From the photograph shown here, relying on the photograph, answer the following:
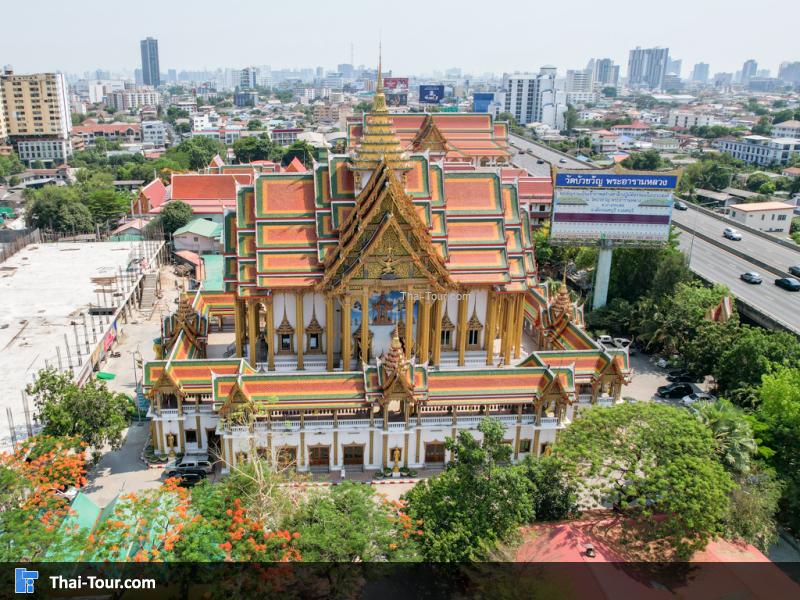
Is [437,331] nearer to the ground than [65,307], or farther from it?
farther from it

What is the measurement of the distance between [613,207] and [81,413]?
36953 mm

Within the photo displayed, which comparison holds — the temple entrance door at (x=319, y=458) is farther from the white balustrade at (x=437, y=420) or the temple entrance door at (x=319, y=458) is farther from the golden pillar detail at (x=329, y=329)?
the golden pillar detail at (x=329, y=329)

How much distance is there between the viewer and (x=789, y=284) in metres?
50.8

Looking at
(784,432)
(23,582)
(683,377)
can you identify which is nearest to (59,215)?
(23,582)

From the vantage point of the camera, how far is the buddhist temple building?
101 ft

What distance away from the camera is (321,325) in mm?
35938

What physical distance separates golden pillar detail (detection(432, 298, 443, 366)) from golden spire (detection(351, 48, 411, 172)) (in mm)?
7386

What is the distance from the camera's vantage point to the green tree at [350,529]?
21500mm

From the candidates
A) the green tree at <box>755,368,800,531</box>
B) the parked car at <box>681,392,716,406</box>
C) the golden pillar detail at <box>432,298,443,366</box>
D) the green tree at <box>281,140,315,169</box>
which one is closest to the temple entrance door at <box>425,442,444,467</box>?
the golden pillar detail at <box>432,298,443,366</box>

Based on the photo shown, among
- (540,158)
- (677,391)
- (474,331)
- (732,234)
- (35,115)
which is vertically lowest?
(677,391)

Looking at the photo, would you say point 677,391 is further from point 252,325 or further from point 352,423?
point 252,325

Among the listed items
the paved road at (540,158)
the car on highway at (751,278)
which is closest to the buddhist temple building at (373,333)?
the car on highway at (751,278)

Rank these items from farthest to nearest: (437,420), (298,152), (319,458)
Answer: (298,152) → (437,420) → (319,458)

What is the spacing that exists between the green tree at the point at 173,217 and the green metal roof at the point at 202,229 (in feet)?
2.91
